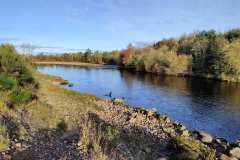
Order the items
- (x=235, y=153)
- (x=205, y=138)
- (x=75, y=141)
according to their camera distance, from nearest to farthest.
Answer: (x=75, y=141)
(x=235, y=153)
(x=205, y=138)

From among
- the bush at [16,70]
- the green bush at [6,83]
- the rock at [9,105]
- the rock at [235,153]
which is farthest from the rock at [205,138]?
the green bush at [6,83]

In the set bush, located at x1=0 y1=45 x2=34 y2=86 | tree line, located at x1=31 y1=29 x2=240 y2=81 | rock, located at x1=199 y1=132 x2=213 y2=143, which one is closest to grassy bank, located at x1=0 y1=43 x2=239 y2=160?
rock, located at x1=199 y1=132 x2=213 y2=143

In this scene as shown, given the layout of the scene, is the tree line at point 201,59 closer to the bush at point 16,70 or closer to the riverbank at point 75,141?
the bush at point 16,70

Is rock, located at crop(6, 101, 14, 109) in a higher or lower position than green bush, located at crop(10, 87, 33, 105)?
lower

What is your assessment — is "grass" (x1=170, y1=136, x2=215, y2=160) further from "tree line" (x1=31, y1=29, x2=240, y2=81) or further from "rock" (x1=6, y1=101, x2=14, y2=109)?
"tree line" (x1=31, y1=29, x2=240, y2=81)

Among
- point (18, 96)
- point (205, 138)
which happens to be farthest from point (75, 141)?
point (205, 138)

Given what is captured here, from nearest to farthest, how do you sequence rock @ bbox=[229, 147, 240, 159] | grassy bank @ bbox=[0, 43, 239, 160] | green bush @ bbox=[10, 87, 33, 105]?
grassy bank @ bbox=[0, 43, 239, 160], green bush @ bbox=[10, 87, 33, 105], rock @ bbox=[229, 147, 240, 159]

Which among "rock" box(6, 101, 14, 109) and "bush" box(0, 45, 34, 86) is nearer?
"rock" box(6, 101, 14, 109)

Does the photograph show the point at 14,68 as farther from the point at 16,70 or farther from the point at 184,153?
the point at 184,153

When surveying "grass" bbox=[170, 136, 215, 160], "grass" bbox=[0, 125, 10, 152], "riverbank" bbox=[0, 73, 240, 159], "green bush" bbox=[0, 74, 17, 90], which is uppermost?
"green bush" bbox=[0, 74, 17, 90]

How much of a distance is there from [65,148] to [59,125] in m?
3.58

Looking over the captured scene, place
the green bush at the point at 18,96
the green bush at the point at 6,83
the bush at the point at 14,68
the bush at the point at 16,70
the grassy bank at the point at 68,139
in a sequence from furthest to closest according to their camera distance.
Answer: the bush at the point at 14,68, the bush at the point at 16,70, the green bush at the point at 6,83, the green bush at the point at 18,96, the grassy bank at the point at 68,139

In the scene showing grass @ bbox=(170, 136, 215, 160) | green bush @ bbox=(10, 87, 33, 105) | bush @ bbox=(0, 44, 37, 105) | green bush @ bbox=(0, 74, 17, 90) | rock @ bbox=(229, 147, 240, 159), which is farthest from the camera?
bush @ bbox=(0, 44, 37, 105)

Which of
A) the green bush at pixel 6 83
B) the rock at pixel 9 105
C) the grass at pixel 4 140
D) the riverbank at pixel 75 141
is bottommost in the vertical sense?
the riverbank at pixel 75 141
